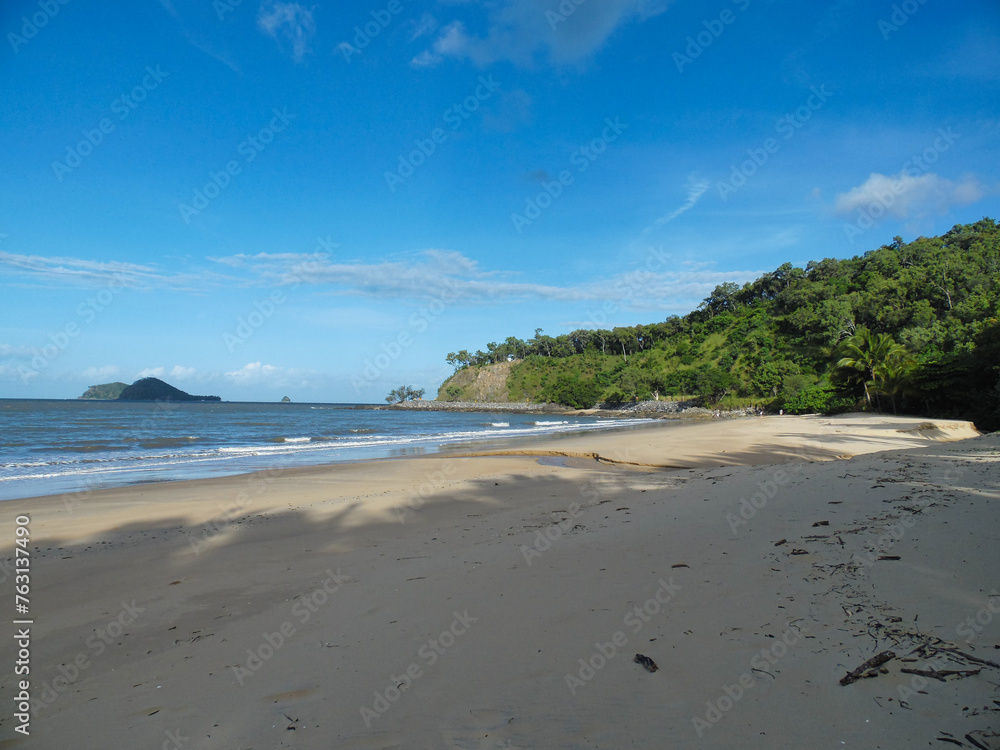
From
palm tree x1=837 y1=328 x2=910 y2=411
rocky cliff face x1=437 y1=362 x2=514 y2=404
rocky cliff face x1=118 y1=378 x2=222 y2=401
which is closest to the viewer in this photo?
palm tree x1=837 y1=328 x2=910 y2=411

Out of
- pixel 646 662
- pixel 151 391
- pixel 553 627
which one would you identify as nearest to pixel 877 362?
pixel 553 627

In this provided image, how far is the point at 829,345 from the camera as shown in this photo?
56969 mm

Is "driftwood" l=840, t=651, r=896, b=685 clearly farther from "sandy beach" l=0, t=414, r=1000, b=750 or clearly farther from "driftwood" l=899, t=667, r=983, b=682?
"driftwood" l=899, t=667, r=983, b=682

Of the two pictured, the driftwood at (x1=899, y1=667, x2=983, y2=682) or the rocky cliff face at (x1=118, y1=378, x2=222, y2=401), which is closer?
the driftwood at (x1=899, y1=667, x2=983, y2=682)

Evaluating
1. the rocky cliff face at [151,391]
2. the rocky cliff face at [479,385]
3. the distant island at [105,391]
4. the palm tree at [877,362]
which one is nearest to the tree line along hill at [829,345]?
the palm tree at [877,362]

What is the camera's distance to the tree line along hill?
95.0 feet

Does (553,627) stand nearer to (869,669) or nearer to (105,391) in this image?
(869,669)

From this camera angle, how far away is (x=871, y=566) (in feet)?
13.5

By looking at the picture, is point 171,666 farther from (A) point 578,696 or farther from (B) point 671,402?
(B) point 671,402

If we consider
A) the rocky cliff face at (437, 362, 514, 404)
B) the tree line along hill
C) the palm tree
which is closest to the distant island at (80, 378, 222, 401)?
the rocky cliff face at (437, 362, 514, 404)

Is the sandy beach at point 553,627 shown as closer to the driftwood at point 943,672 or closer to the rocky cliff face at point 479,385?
the driftwood at point 943,672

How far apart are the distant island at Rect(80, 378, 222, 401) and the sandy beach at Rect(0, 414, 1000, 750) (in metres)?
179

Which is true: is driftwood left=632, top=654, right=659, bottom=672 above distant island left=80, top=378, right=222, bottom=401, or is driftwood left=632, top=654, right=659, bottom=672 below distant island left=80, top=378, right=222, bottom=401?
below

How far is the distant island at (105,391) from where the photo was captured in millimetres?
174875
